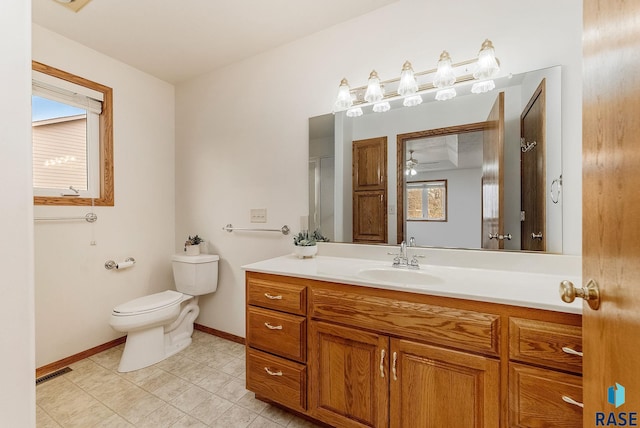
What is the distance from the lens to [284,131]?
2129 mm

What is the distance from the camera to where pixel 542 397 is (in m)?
0.91

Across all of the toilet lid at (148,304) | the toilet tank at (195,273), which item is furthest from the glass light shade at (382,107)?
the toilet lid at (148,304)

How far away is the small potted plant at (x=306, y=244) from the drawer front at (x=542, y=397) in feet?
3.90

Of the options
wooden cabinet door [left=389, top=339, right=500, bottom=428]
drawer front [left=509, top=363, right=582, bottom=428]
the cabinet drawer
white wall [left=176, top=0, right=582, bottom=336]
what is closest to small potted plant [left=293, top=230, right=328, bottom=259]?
white wall [left=176, top=0, right=582, bottom=336]

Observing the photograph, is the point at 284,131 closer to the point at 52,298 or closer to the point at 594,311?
the point at 594,311

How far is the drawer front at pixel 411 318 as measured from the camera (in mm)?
1003

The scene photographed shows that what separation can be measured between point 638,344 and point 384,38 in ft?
6.14

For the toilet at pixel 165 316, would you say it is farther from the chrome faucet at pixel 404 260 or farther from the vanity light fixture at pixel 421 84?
the vanity light fixture at pixel 421 84

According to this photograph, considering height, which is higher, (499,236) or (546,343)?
(499,236)

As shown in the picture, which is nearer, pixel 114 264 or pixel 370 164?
pixel 370 164

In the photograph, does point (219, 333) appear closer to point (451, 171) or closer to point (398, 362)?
point (398, 362)

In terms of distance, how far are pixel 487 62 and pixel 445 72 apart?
0.20m

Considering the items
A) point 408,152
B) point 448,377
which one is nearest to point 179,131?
point 408,152

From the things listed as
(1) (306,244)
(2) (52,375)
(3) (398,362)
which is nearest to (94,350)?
(2) (52,375)
